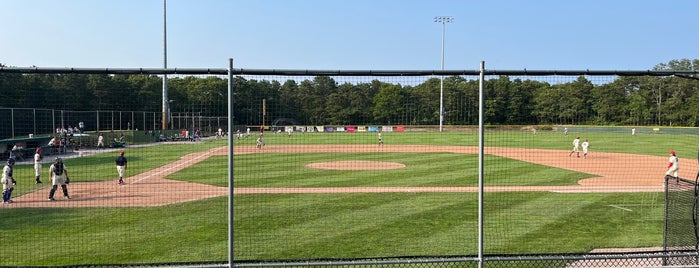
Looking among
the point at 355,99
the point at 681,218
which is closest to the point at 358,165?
the point at 681,218

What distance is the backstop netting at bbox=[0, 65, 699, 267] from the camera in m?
6.75

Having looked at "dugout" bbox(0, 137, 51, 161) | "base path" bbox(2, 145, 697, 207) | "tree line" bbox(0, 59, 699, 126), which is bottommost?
"base path" bbox(2, 145, 697, 207)

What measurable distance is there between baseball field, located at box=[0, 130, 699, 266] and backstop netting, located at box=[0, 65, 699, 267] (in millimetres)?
73

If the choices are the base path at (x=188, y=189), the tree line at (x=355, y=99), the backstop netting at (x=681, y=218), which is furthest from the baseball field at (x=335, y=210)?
the backstop netting at (x=681, y=218)

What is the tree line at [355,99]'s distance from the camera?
664 centimetres

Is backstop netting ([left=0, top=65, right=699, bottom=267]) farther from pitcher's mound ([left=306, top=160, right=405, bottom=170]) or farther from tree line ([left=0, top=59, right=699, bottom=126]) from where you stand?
pitcher's mound ([left=306, top=160, right=405, bottom=170])

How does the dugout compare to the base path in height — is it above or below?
above

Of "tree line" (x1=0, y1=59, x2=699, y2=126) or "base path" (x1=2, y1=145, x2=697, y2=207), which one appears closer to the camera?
"tree line" (x1=0, y1=59, x2=699, y2=126)

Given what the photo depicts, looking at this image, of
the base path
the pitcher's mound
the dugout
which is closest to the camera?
the base path

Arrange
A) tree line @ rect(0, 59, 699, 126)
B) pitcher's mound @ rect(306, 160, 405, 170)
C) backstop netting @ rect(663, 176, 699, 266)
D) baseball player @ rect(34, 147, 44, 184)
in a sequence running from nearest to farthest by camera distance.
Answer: tree line @ rect(0, 59, 699, 126)
backstop netting @ rect(663, 176, 699, 266)
baseball player @ rect(34, 147, 44, 184)
pitcher's mound @ rect(306, 160, 405, 170)

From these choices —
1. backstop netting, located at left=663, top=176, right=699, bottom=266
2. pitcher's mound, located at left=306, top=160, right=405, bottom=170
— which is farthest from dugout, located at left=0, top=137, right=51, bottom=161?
backstop netting, located at left=663, top=176, right=699, bottom=266

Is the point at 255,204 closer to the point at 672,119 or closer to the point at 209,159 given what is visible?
the point at 672,119

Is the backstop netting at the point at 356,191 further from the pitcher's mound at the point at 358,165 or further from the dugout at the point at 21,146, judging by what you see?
the dugout at the point at 21,146

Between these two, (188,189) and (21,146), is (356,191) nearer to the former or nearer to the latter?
(188,189)
